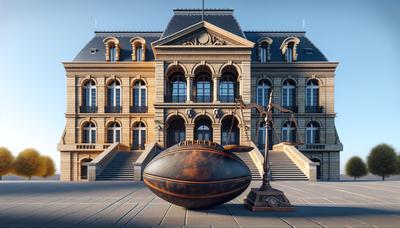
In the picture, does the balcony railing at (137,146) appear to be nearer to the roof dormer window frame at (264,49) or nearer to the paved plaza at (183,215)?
the roof dormer window frame at (264,49)

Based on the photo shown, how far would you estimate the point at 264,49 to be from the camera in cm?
3559

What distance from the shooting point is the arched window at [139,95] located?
3409 cm

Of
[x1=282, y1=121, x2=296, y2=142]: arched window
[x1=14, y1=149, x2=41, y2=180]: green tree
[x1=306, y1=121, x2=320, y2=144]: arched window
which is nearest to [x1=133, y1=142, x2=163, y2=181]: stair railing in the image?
[x1=282, y1=121, x2=296, y2=142]: arched window

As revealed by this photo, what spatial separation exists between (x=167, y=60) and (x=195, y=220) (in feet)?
79.2

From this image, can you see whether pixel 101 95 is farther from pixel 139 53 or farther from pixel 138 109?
pixel 139 53

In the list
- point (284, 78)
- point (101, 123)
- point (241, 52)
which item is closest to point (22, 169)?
point (101, 123)

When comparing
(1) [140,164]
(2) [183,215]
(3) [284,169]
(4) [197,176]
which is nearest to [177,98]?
(1) [140,164]

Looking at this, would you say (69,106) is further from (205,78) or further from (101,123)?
(205,78)

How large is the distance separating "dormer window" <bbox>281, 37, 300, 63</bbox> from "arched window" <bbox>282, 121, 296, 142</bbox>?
7.97m

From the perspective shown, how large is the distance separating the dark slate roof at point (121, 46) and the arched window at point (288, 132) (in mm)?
18455

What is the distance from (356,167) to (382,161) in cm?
344

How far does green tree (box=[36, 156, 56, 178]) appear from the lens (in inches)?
1670

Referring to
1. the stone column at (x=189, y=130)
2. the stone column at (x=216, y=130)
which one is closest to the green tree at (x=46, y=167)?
the stone column at (x=189, y=130)

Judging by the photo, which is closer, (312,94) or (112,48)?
(312,94)
